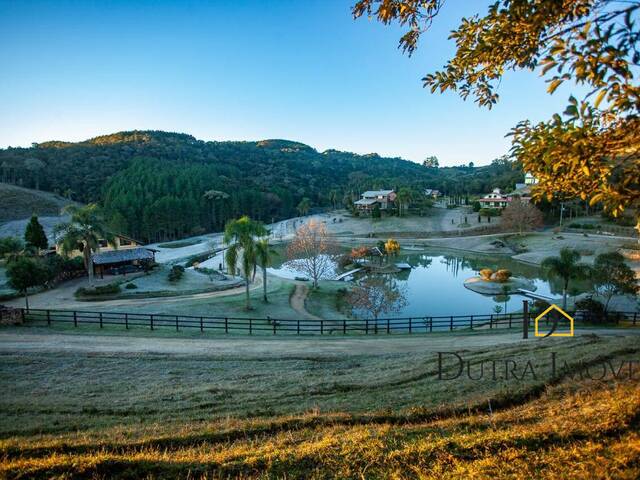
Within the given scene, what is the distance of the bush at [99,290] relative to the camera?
100 feet

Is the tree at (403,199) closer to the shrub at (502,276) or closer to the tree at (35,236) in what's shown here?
the shrub at (502,276)

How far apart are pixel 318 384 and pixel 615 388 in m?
6.99

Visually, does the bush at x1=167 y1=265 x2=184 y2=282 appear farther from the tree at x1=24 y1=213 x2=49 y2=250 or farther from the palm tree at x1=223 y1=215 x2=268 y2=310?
the tree at x1=24 y1=213 x2=49 y2=250

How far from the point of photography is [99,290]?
3089cm

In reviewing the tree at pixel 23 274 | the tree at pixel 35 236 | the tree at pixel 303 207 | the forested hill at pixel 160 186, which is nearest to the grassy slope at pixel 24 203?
the forested hill at pixel 160 186

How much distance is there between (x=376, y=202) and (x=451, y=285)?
230ft

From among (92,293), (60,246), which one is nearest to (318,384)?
(92,293)

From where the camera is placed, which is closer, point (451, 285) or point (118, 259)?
point (118, 259)

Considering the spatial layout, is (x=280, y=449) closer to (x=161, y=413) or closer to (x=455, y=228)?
(x=161, y=413)

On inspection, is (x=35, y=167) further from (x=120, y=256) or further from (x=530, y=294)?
(x=530, y=294)

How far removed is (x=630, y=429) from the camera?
4.99 meters

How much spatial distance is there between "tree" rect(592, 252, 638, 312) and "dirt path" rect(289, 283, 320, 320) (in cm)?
2035

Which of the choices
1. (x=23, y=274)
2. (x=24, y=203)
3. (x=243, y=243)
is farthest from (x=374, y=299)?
(x=24, y=203)

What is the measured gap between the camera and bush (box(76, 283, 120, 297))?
30.6m
